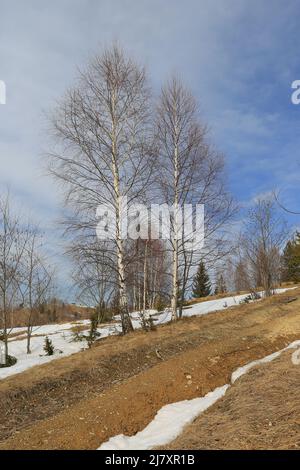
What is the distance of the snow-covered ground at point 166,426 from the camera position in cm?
514

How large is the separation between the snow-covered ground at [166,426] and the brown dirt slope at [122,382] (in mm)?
186

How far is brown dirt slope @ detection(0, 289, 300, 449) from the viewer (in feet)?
18.9

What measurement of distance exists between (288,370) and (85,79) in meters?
11.6

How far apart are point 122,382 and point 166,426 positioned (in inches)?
91.9

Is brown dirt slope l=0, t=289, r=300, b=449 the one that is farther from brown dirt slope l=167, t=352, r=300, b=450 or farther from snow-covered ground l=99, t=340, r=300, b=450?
brown dirt slope l=167, t=352, r=300, b=450

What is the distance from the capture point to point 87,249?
494 inches

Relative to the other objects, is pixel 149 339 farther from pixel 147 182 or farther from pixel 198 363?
pixel 147 182

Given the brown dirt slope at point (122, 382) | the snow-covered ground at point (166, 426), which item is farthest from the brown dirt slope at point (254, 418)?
the brown dirt slope at point (122, 382)
